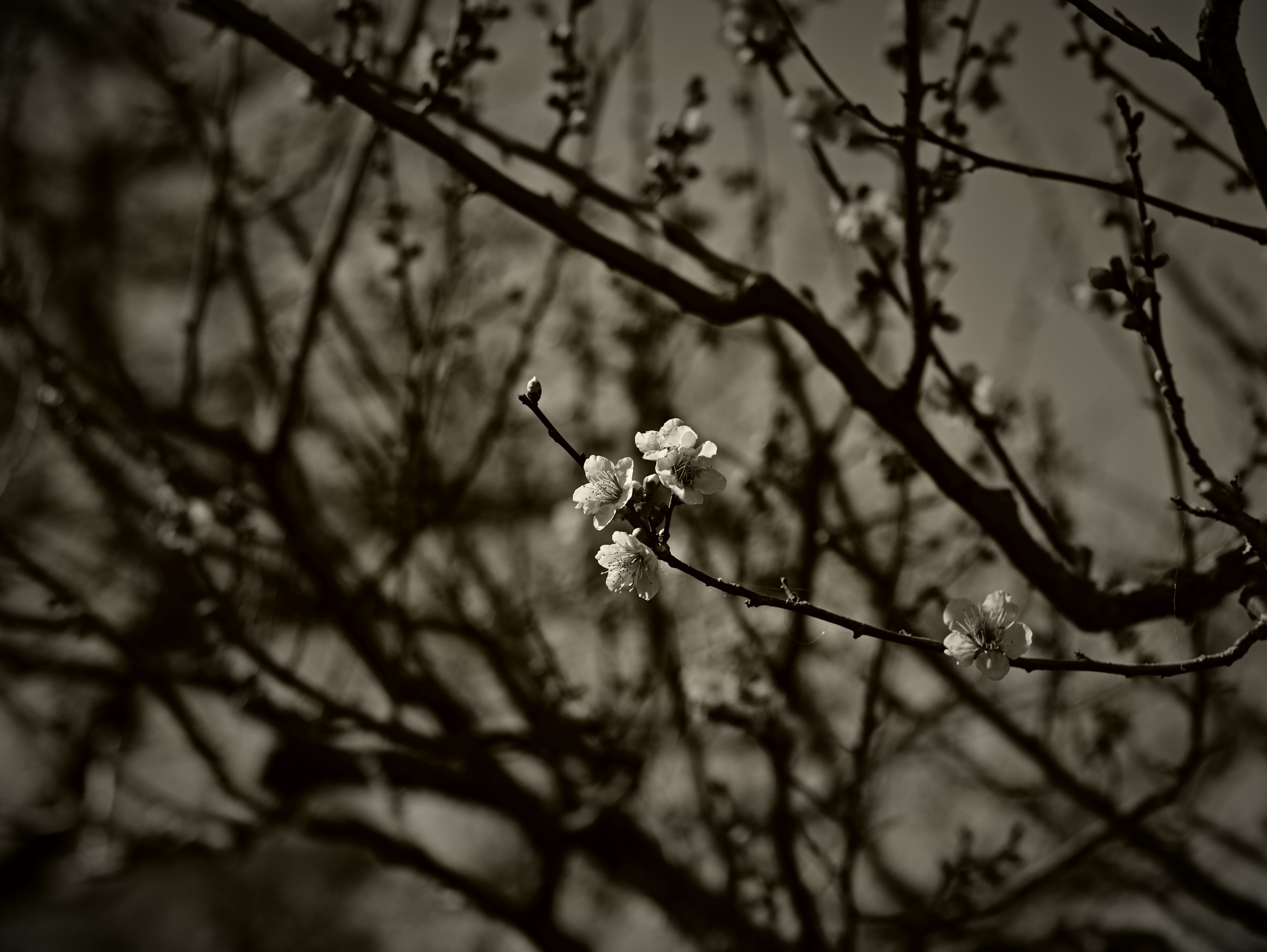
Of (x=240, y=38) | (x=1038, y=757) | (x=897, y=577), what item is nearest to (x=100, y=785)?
(x=240, y=38)

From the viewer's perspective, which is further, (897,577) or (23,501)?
(23,501)

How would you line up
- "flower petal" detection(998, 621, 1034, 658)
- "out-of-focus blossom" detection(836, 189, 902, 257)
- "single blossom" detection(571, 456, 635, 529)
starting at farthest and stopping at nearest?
"out-of-focus blossom" detection(836, 189, 902, 257), "flower petal" detection(998, 621, 1034, 658), "single blossom" detection(571, 456, 635, 529)

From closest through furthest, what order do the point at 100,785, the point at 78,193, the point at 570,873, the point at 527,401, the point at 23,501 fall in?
the point at 527,401 → the point at 100,785 → the point at 570,873 → the point at 23,501 → the point at 78,193

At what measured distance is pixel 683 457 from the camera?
1.57 m

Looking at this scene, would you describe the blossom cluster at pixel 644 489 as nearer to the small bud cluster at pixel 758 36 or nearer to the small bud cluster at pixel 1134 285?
the small bud cluster at pixel 1134 285

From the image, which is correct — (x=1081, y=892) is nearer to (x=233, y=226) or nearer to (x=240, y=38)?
(x=233, y=226)

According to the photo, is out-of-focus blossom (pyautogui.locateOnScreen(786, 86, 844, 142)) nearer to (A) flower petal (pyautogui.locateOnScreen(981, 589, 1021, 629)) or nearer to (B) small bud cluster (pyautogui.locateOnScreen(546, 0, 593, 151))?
(B) small bud cluster (pyautogui.locateOnScreen(546, 0, 593, 151))

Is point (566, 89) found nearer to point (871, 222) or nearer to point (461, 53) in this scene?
point (461, 53)

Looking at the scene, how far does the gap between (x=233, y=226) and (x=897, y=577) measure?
3015 mm

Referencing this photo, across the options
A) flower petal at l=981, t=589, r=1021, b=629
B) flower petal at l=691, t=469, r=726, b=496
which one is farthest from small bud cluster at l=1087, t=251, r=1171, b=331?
flower petal at l=691, t=469, r=726, b=496

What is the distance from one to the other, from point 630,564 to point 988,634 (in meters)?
0.72

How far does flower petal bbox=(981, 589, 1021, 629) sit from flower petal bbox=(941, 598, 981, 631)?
0.08ft

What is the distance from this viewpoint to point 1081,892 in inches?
184

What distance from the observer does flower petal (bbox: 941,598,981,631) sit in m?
1.57
